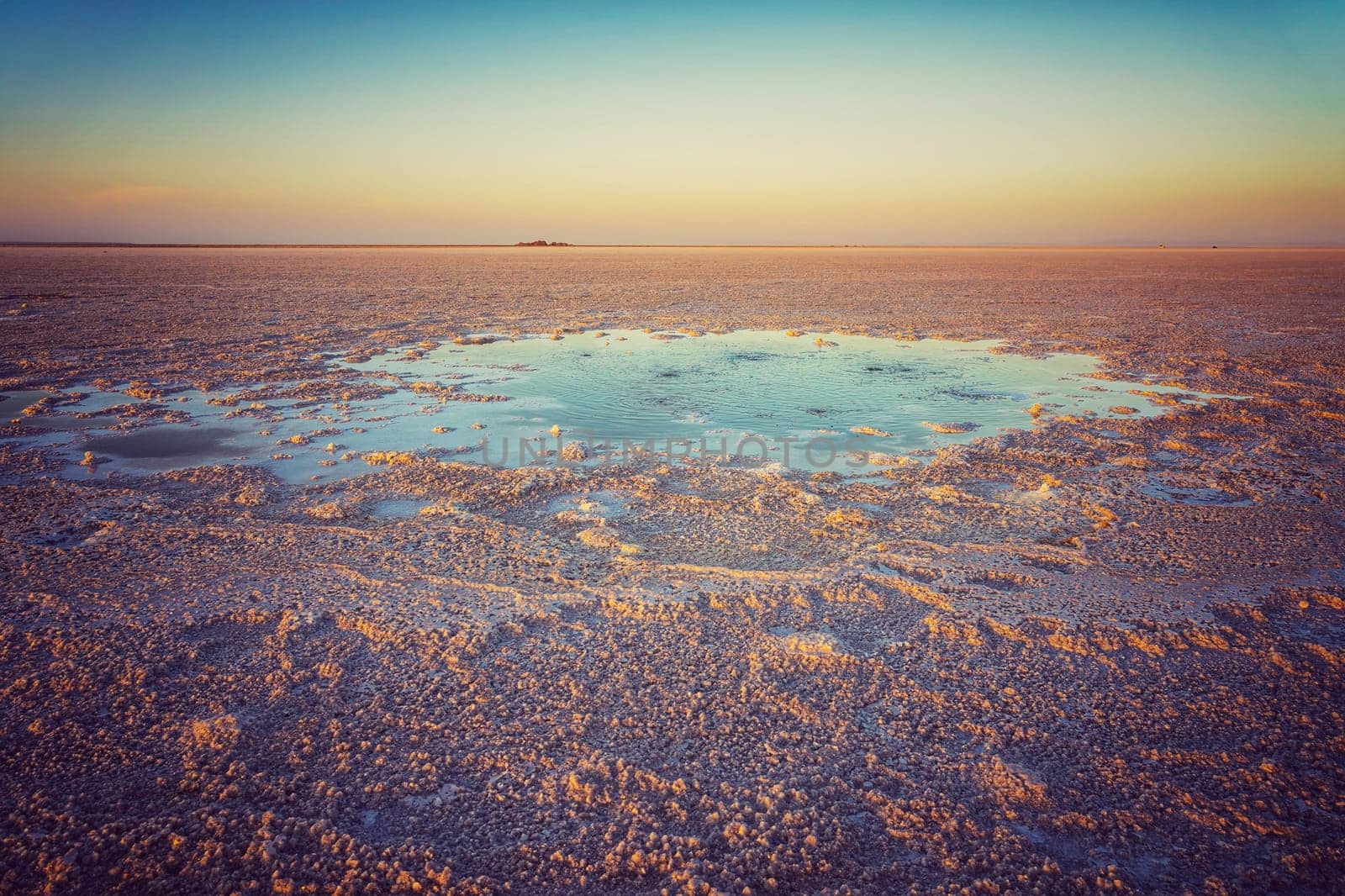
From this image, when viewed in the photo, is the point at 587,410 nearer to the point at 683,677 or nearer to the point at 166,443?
the point at 166,443

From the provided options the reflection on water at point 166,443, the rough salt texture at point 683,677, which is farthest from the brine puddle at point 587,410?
the rough salt texture at point 683,677

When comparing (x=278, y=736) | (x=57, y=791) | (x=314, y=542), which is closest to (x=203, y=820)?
(x=278, y=736)

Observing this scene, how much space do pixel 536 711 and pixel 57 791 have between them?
1.74 m

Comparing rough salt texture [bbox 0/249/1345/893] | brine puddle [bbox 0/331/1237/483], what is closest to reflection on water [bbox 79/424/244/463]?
brine puddle [bbox 0/331/1237/483]

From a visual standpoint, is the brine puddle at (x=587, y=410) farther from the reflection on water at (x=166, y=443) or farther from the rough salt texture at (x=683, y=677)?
the rough salt texture at (x=683, y=677)

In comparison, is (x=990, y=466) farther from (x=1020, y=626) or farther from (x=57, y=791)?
(x=57, y=791)

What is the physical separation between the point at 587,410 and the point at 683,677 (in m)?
5.35

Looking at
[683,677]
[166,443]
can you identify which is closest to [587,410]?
[166,443]

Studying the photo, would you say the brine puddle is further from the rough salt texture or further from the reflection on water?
the rough salt texture

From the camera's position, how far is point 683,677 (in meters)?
3.26

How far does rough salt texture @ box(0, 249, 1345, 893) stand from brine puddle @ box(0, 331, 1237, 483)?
601mm

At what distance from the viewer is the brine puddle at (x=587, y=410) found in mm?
6527

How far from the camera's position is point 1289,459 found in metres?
6.32

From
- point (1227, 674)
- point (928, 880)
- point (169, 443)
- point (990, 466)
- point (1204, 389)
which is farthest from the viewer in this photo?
point (1204, 389)
